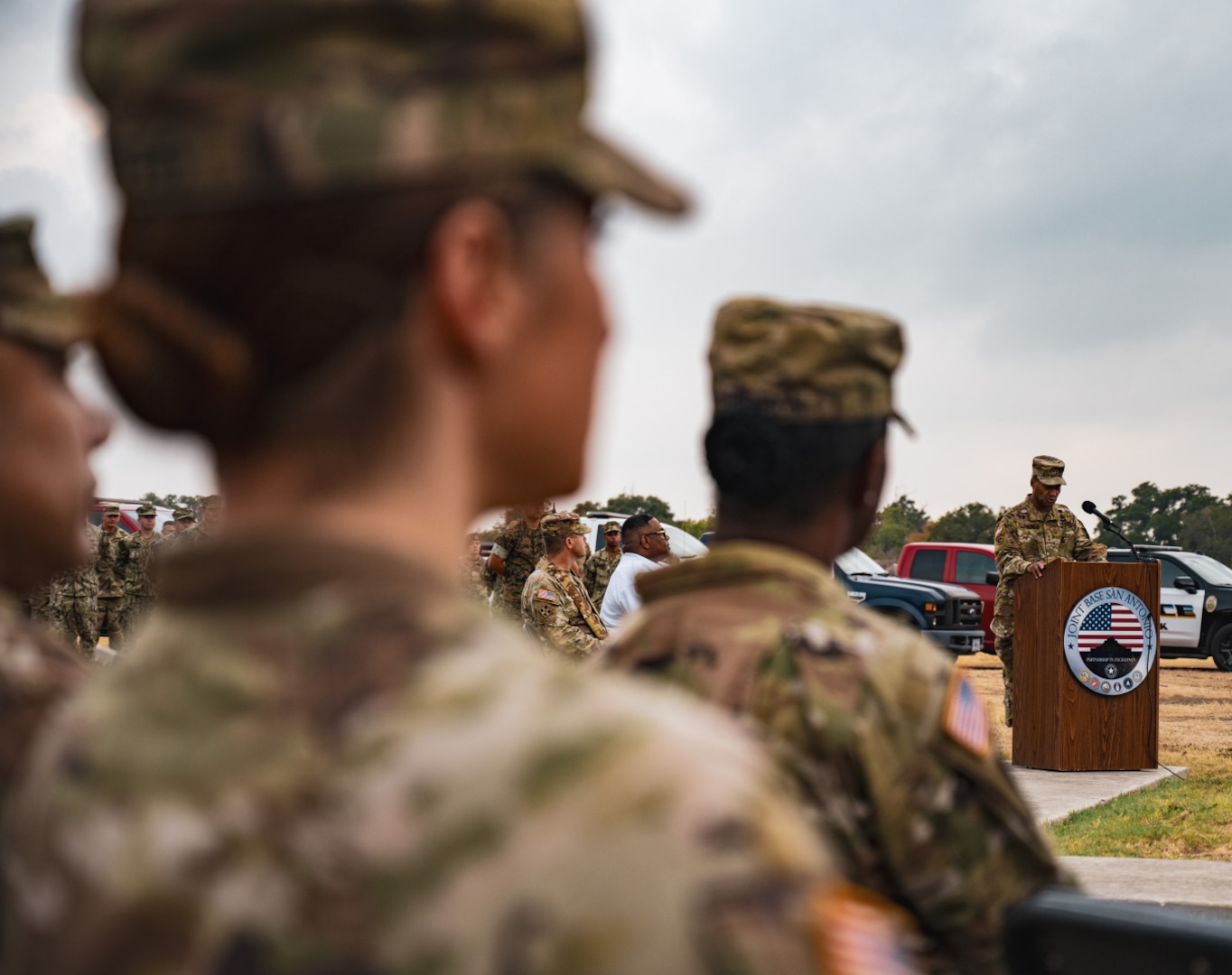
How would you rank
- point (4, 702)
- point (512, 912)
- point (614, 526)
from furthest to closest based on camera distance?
point (614, 526)
point (4, 702)
point (512, 912)

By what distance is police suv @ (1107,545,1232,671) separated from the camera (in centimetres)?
2088

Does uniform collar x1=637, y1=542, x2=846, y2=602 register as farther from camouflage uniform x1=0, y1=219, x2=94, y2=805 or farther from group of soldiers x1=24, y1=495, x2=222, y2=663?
group of soldiers x1=24, y1=495, x2=222, y2=663

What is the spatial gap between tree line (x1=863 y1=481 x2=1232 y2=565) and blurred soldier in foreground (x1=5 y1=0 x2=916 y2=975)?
59.3 metres

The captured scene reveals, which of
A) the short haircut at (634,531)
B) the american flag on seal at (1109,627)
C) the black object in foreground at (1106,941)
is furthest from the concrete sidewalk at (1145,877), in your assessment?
the black object in foreground at (1106,941)

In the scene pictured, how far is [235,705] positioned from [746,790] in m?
0.31

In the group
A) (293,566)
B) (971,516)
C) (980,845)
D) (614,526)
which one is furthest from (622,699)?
(971,516)

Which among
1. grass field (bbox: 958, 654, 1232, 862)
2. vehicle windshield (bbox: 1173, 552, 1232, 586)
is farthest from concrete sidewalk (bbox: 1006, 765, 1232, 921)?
vehicle windshield (bbox: 1173, 552, 1232, 586)

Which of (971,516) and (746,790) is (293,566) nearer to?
(746,790)

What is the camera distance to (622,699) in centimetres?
82

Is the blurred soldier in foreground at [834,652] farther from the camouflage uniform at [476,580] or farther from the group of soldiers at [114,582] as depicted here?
the group of soldiers at [114,582]

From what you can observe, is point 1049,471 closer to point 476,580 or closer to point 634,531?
point 634,531

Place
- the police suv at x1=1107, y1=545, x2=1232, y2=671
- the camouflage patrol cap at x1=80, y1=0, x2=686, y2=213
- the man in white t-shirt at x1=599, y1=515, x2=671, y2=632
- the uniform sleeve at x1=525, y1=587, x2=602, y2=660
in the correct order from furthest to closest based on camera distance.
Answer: the police suv at x1=1107, y1=545, x2=1232, y2=671
the man in white t-shirt at x1=599, y1=515, x2=671, y2=632
the uniform sleeve at x1=525, y1=587, x2=602, y2=660
the camouflage patrol cap at x1=80, y1=0, x2=686, y2=213

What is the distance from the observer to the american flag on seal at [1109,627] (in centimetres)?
987

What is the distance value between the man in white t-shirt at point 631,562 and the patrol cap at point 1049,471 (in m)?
2.98
